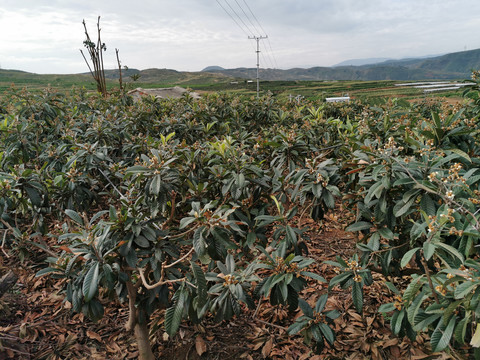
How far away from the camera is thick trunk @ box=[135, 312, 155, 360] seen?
2.06 m

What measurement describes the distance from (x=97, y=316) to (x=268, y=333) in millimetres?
1319

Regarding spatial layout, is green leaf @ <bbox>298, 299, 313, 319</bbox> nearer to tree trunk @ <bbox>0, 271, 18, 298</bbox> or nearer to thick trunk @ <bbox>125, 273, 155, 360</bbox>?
thick trunk @ <bbox>125, 273, 155, 360</bbox>

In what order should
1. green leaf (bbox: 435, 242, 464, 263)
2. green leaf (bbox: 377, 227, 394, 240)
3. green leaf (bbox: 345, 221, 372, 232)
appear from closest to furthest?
green leaf (bbox: 435, 242, 464, 263)
green leaf (bbox: 377, 227, 394, 240)
green leaf (bbox: 345, 221, 372, 232)

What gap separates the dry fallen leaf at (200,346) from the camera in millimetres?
2213

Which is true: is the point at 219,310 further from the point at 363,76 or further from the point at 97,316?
the point at 363,76

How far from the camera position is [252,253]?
2.69m

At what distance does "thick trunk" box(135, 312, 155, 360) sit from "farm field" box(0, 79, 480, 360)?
0.01 m

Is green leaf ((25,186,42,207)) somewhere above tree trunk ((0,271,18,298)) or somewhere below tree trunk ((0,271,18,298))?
above

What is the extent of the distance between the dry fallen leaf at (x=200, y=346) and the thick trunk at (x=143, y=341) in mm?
325

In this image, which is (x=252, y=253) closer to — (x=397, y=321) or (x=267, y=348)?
(x=267, y=348)

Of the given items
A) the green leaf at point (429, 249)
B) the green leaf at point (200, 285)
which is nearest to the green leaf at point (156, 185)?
the green leaf at point (200, 285)

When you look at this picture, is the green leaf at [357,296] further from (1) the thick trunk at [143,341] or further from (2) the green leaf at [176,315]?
(1) the thick trunk at [143,341]

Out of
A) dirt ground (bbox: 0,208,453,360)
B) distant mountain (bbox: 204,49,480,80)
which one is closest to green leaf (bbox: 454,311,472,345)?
dirt ground (bbox: 0,208,453,360)

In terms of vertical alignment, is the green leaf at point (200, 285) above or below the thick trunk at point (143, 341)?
above
